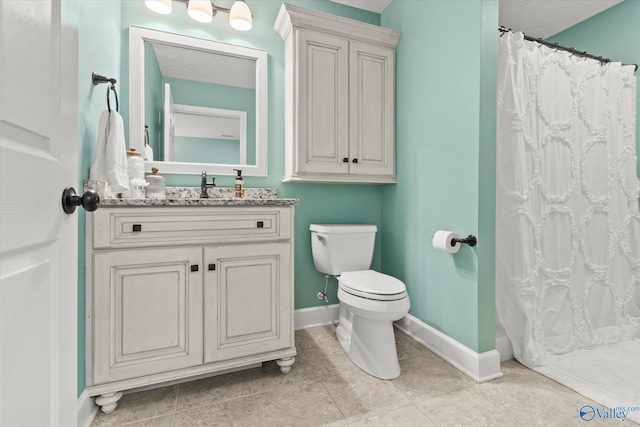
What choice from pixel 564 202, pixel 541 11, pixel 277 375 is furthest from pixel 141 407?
pixel 541 11

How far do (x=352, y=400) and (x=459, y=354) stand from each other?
66 centimetres

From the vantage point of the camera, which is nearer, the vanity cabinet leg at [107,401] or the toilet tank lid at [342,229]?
the vanity cabinet leg at [107,401]

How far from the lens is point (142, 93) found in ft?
5.88

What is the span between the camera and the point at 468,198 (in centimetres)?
158

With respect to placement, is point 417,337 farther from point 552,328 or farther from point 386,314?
point 552,328

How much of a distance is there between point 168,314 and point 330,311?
1.22m

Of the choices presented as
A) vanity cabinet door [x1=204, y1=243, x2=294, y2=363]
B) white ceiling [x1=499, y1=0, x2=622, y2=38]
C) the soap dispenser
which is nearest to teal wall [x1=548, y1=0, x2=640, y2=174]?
white ceiling [x1=499, y1=0, x2=622, y2=38]

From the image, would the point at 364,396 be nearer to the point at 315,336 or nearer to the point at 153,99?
the point at 315,336

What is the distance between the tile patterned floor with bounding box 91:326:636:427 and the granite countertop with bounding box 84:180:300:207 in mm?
888

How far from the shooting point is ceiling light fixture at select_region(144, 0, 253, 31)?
1.75m

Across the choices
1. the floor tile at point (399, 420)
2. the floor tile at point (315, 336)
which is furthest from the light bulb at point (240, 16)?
the floor tile at point (399, 420)

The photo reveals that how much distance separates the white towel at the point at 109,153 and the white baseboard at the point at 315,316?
1.40m

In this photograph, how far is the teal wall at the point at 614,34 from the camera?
2125 mm

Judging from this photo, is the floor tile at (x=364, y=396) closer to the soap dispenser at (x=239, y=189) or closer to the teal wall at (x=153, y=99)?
the soap dispenser at (x=239, y=189)
